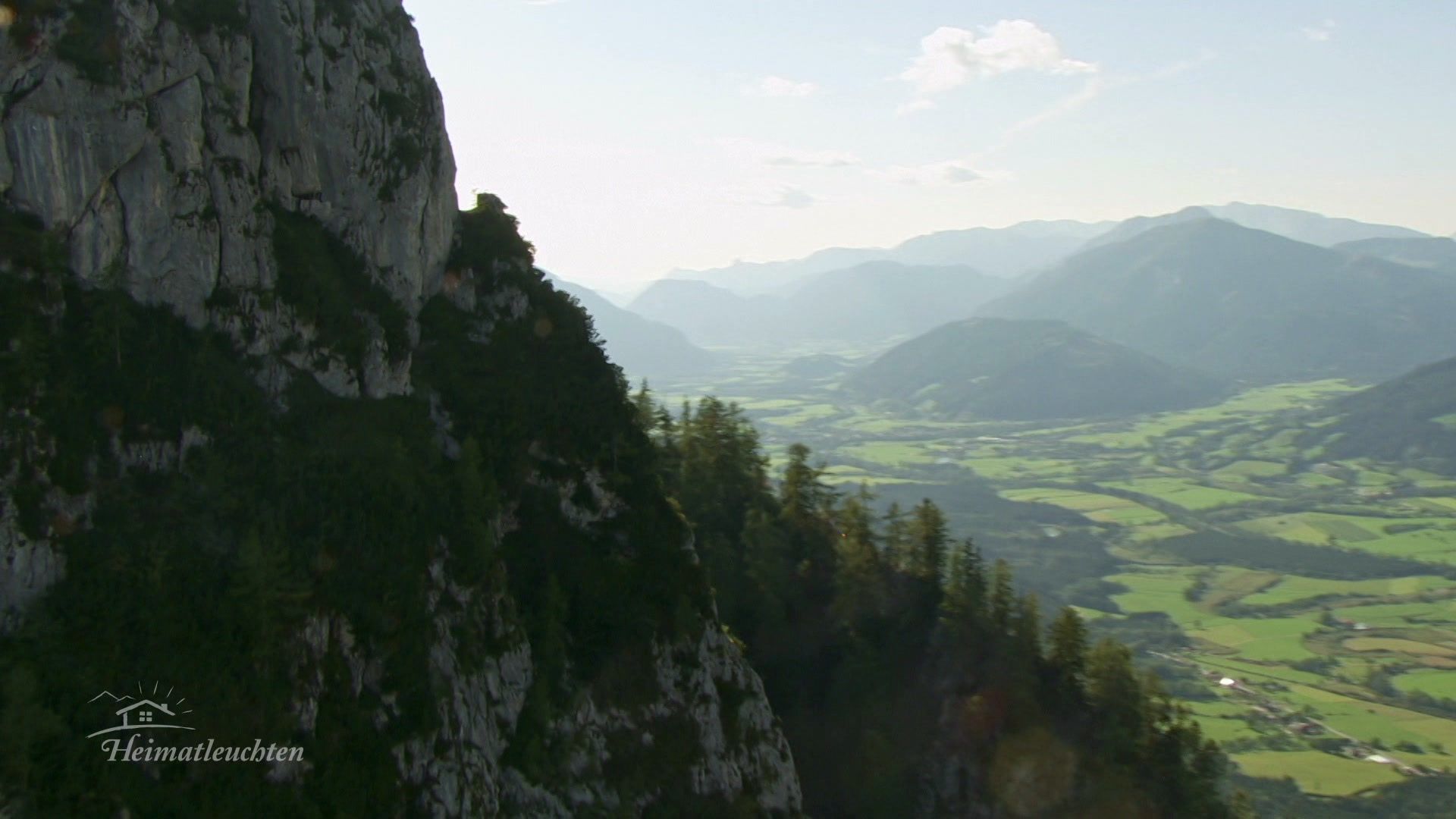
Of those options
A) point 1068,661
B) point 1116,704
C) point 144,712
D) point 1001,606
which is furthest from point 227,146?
point 1116,704

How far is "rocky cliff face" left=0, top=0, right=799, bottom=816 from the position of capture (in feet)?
115

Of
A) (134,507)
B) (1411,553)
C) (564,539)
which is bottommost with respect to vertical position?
(1411,553)

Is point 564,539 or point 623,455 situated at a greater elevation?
point 623,455

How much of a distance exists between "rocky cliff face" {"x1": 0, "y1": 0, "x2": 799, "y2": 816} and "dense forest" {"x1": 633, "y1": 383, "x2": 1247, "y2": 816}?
1177cm

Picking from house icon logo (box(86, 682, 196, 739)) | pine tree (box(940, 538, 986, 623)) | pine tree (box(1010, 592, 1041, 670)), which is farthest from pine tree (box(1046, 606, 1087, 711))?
house icon logo (box(86, 682, 196, 739))

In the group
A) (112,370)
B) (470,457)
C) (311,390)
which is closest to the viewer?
(112,370)

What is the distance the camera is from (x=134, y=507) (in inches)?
1416

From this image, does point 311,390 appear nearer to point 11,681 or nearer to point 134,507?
point 134,507

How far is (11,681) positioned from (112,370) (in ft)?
44.6

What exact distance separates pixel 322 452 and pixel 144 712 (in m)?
13.3

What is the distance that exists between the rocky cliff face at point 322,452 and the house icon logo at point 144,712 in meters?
0.98

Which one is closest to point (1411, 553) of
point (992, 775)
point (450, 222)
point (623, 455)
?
point (992, 775)

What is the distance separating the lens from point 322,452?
4153 cm

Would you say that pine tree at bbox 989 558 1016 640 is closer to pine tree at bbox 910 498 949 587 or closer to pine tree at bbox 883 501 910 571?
pine tree at bbox 910 498 949 587
